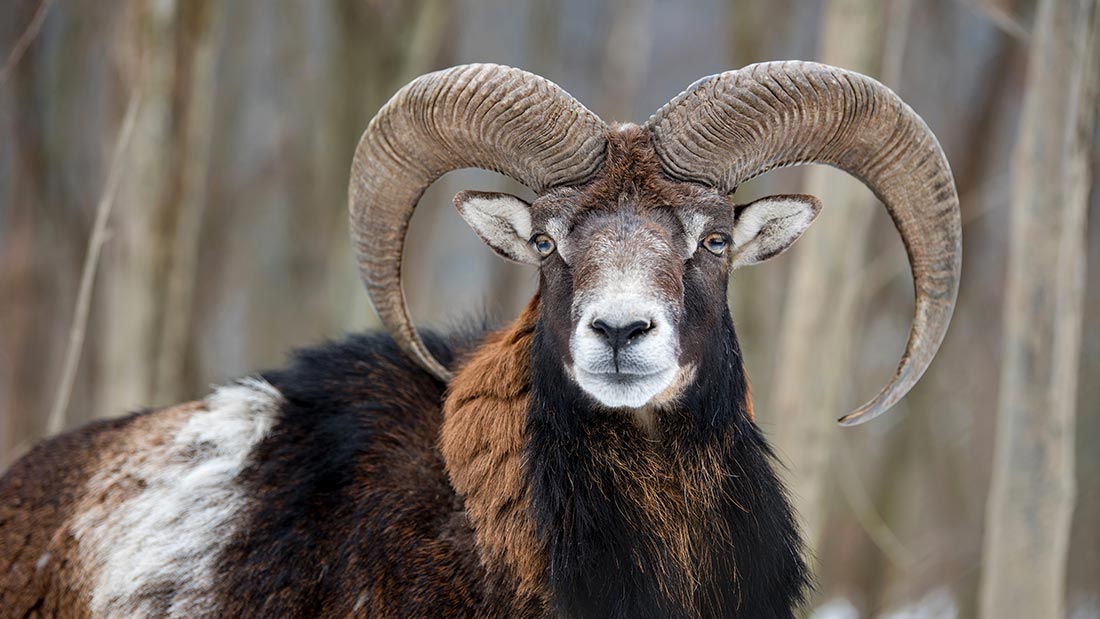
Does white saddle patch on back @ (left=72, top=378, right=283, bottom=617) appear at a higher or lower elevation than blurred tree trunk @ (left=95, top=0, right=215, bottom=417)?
lower

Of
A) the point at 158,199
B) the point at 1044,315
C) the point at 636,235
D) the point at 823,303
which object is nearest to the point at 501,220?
the point at 636,235

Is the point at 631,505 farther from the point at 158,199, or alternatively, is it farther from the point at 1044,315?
the point at 158,199

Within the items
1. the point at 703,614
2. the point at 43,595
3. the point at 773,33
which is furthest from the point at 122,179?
the point at 773,33

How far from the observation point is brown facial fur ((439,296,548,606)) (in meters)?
4.63

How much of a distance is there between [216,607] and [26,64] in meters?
9.28

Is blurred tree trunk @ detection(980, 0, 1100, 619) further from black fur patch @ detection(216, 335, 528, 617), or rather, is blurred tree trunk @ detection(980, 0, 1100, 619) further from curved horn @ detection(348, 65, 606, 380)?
black fur patch @ detection(216, 335, 528, 617)

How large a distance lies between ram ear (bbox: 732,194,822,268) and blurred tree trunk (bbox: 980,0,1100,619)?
1.64 metres

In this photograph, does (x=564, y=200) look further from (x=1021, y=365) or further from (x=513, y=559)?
(x=1021, y=365)

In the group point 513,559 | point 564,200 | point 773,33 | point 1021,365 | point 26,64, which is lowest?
point 513,559

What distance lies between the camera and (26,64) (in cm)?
1223

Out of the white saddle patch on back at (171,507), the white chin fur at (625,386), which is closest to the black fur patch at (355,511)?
the white saddle patch on back at (171,507)

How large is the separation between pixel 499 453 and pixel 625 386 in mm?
792

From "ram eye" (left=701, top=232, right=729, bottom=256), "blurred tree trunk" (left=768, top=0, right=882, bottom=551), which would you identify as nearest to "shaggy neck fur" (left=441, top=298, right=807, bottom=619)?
"ram eye" (left=701, top=232, right=729, bottom=256)

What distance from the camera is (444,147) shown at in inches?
Result: 206
